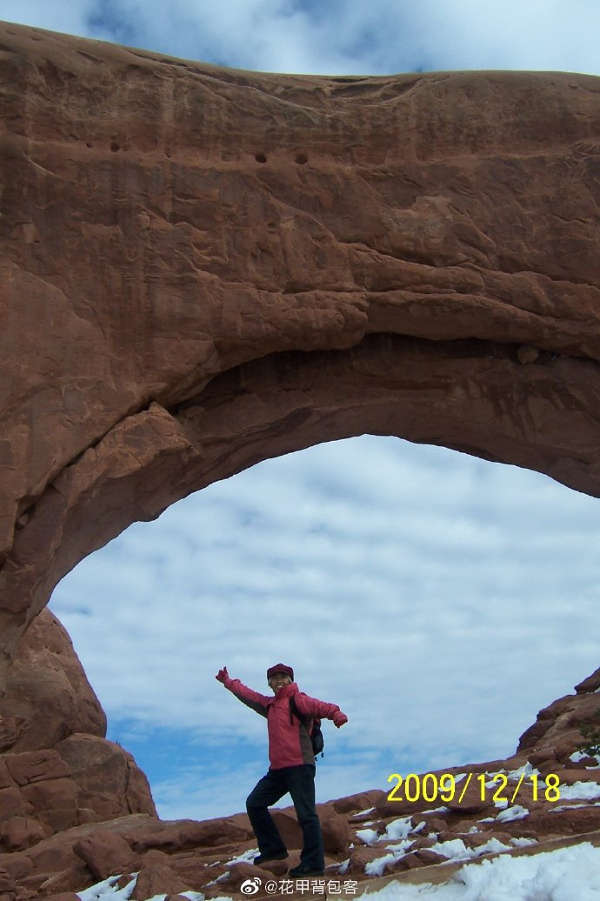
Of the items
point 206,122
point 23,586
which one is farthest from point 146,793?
point 206,122

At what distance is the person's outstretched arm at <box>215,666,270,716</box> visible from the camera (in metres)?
6.45

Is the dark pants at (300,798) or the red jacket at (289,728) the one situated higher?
the red jacket at (289,728)

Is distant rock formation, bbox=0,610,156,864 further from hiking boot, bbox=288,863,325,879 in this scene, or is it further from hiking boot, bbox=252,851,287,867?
hiking boot, bbox=288,863,325,879

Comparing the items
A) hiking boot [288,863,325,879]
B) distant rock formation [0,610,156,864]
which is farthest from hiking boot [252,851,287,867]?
distant rock formation [0,610,156,864]

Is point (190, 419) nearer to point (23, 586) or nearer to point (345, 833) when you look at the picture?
point (23, 586)

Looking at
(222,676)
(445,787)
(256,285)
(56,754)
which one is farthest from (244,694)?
(56,754)

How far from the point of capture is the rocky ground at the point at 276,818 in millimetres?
6434

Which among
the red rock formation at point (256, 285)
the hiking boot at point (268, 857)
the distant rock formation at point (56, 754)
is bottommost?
the hiking boot at point (268, 857)

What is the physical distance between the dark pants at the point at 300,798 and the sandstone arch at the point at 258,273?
2.87 metres

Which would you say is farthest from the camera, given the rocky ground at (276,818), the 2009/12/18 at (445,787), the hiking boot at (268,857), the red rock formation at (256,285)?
the red rock formation at (256,285)

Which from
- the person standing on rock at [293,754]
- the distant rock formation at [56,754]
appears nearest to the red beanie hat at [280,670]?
the person standing on rock at [293,754]

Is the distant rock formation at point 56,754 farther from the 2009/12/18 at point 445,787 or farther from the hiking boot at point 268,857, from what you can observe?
the hiking boot at point 268,857

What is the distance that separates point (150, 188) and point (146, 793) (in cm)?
925

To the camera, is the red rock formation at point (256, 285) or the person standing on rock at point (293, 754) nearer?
the person standing on rock at point (293, 754)
